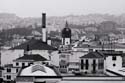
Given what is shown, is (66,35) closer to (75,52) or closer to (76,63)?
(75,52)

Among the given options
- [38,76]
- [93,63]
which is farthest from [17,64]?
[38,76]

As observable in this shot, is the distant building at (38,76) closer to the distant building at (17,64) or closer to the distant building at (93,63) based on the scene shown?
the distant building at (93,63)

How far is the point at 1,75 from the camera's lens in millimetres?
24578

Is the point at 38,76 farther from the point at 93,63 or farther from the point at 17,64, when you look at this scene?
the point at 17,64

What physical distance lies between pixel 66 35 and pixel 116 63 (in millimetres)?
19918

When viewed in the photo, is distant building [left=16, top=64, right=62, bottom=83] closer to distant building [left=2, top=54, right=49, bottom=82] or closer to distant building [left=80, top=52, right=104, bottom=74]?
distant building [left=80, top=52, right=104, bottom=74]

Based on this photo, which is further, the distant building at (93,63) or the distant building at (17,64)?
the distant building at (17,64)

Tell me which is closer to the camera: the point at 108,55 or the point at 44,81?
the point at 44,81

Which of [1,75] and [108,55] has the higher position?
[108,55]

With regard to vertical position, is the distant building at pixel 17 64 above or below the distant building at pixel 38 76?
below

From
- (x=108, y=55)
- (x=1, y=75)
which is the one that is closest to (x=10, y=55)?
(x=1, y=75)

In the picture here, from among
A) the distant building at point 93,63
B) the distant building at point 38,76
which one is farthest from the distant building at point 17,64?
the distant building at point 38,76

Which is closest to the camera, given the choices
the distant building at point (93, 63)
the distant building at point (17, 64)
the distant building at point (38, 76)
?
the distant building at point (38, 76)

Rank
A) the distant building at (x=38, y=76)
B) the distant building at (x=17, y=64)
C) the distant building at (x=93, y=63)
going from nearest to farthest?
1. the distant building at (x=38, y=76)
2. the distant building at (x=93, y=63)
3. the distant building at (x=17, y=64)
